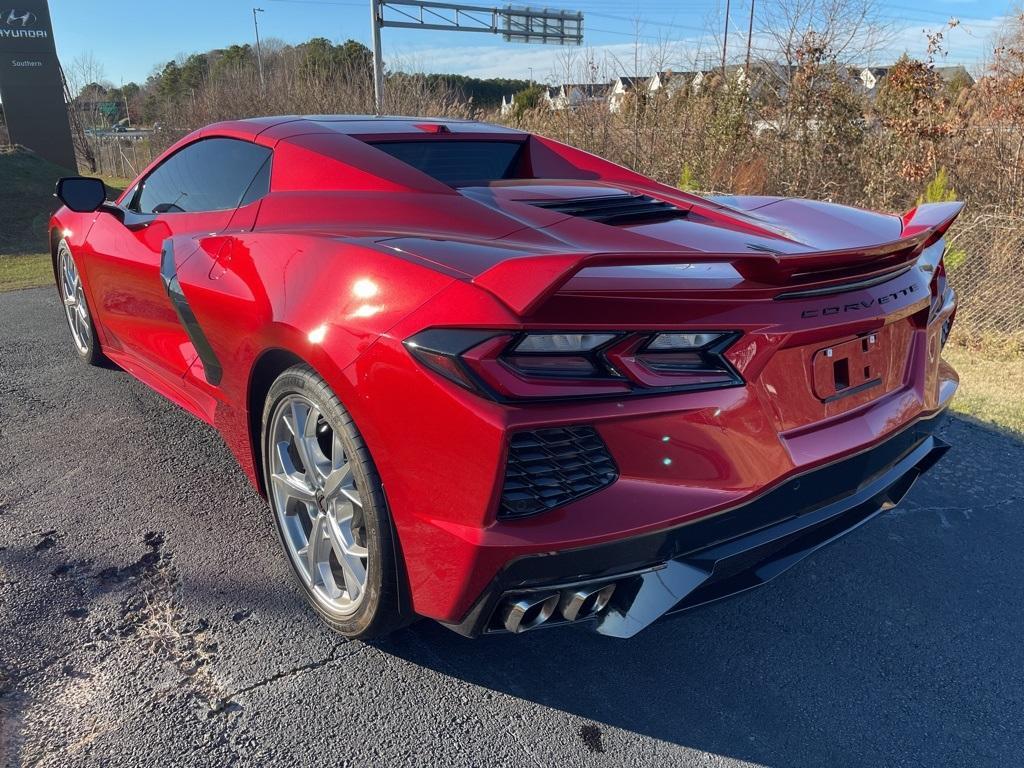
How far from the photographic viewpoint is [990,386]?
Result: 4961mm

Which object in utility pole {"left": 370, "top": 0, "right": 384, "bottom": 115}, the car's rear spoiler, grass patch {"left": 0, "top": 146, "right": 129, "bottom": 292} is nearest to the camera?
the car's rear spoiler

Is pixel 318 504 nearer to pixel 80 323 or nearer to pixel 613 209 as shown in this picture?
pixel 613 209

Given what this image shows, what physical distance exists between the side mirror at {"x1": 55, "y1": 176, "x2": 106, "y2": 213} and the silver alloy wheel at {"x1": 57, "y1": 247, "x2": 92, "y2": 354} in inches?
29.6

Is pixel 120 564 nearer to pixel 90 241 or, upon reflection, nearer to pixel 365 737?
pixel 365 737

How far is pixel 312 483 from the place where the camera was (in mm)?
2281

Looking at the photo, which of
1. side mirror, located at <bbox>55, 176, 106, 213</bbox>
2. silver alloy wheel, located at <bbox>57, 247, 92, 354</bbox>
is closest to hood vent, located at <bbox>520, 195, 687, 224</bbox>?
side mirror, located at <bbox>55, 176, 106, 213</bbox>

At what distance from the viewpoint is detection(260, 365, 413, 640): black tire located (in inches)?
74.9

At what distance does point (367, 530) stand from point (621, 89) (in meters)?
10.4

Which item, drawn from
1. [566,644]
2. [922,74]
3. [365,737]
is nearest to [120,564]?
[365,737]

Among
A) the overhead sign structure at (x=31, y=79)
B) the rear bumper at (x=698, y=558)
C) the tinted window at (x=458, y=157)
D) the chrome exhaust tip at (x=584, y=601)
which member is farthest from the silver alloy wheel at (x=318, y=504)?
the overhead sign structure at (x=31, y=79)

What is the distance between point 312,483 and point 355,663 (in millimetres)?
537

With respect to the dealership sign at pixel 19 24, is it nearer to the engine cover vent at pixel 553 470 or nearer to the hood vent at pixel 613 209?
the hood vent at pixel 613 209

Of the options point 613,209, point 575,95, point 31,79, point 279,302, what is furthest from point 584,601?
point 31,79

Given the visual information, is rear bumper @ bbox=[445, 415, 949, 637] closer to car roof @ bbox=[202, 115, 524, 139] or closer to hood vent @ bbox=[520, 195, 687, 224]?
hood vent @ bbox=[520, 195, 687, 224]
